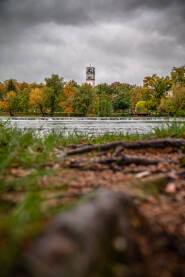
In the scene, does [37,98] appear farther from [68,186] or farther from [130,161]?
[68,186]

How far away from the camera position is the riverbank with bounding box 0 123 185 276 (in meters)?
0.75

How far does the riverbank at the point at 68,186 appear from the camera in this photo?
0.75 m

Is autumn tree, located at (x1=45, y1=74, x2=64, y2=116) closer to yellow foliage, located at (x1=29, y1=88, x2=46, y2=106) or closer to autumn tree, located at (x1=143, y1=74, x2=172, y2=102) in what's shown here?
yellow foliage, located at (x1=29, y1=88, x2=46, y2=106)

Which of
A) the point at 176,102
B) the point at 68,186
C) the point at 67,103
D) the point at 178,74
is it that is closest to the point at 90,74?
the point at 178,74

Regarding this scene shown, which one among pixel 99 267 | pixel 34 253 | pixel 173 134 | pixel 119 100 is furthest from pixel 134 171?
pixel 119 100

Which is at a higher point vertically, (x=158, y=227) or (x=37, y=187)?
(x=37, y=187)

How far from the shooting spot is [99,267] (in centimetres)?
74

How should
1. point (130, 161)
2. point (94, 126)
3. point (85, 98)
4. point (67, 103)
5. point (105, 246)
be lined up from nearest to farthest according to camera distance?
point (105, 246), point (130, 161), point (94, 126), point (85, 98), point (67, 103)

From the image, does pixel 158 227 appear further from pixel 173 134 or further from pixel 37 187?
pixel 173 134

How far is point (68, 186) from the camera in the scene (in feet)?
5.77

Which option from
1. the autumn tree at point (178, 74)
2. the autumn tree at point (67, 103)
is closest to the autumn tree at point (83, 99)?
the autumn tree at point (67, 103)

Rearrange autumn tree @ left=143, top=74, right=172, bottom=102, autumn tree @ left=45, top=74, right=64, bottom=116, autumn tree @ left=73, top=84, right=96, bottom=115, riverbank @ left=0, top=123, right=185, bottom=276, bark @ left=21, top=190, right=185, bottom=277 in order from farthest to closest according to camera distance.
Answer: autumn tree @ left=45, top=74, right=64, bottom=116, autumn tree @ left=143, top=74, right=172, bottom=102, autumn tree @ left=73, top=84, right=96, bottom=115, riverbank @ left=0, top=123, right=185, bottom=276, bark @ left=21, top=190, right=185, bottom=277

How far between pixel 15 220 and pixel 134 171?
174 cm

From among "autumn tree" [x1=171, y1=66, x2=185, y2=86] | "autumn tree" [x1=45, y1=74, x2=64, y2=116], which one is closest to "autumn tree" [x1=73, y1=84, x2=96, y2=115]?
"autumn tree" [x1=45, y1=74, x2=64, y2=116]
